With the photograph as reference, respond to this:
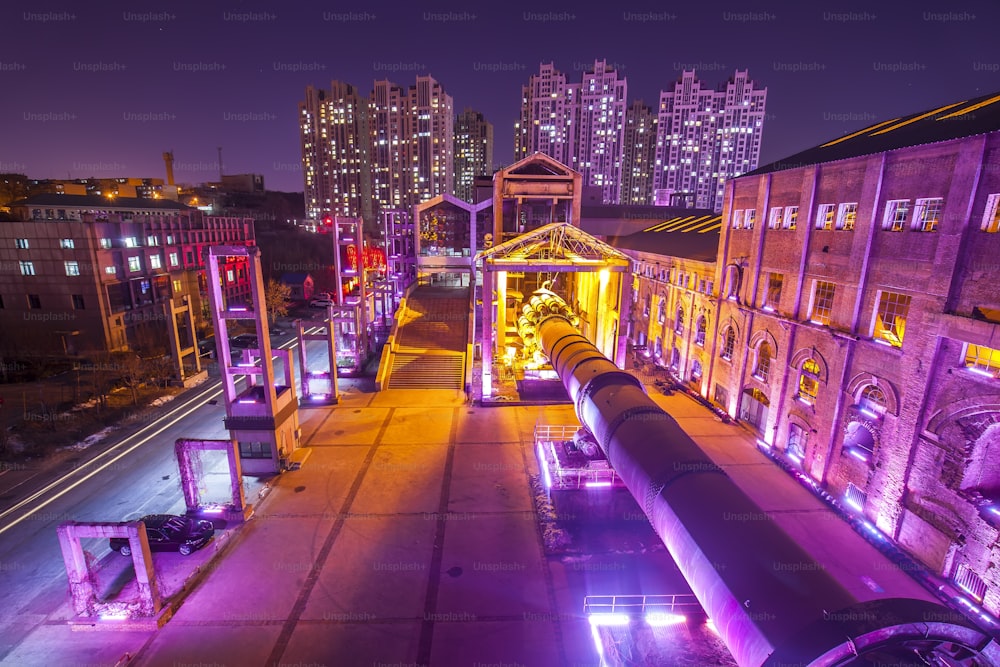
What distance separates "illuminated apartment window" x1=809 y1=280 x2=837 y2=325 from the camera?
19.4m

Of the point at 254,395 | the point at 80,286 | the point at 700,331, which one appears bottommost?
the point at 254,395

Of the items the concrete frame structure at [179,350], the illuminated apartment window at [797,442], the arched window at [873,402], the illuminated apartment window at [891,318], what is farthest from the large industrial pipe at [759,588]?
the concrete frame structure at [179,350]

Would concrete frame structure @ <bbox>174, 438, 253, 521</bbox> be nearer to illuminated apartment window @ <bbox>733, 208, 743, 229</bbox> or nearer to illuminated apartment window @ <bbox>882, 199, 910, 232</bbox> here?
illuminated apartment window @ <bbox>882, 199, 910, 232</bbox>

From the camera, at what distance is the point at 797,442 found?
2131 cm

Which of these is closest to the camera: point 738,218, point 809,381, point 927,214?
point 927,214

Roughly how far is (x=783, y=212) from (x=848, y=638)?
21.6 meters

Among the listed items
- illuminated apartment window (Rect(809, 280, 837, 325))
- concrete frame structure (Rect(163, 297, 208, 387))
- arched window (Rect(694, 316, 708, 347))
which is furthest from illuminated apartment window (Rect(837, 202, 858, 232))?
concrete frame structure (Rect(163, 297, 208, 387))

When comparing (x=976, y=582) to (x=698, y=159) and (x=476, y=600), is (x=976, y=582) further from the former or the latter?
(x=698, y=159)

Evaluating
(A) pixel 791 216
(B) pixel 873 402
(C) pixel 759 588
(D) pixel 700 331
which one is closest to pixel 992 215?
(B) pixel 873 402

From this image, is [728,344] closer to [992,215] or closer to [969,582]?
[992,215]

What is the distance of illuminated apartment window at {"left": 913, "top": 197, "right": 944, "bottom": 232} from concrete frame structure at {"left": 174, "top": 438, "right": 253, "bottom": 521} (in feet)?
83.9

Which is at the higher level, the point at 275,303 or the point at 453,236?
the point at 453,236

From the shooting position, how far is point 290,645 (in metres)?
12.2

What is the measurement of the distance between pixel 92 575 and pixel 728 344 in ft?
96.0
